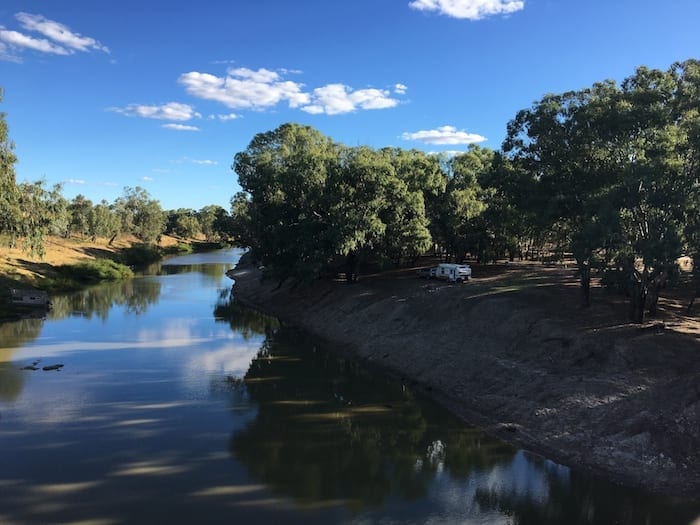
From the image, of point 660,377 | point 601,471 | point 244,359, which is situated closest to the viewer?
point 601,471

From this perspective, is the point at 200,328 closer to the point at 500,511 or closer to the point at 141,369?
the point at 141,369

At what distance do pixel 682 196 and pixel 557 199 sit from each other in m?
7.46

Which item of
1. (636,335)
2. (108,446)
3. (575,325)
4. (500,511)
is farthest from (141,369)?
(636,335)

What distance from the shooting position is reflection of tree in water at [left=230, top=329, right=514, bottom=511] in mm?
17609

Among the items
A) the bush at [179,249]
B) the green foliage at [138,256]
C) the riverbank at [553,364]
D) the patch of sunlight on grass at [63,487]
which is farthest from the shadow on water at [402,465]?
the bush at [179,249]

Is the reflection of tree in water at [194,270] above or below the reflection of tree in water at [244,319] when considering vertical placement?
above

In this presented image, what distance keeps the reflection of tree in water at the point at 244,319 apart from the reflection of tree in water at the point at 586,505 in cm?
2834

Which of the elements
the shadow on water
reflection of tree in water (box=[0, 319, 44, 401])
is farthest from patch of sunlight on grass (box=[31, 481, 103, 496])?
reflection of tree in water (box=[0, 319, 44, 401])

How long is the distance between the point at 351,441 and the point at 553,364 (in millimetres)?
10717

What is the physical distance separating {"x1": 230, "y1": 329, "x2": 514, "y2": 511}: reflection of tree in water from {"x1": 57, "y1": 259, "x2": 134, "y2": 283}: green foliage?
2213 inches

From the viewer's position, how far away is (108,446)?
19.9 m

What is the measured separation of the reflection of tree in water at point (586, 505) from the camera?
1543 cm

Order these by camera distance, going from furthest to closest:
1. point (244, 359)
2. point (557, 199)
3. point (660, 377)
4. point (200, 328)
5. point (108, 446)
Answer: point (200, 328) → point (244, 359) → point (557, 199) → point (660, 377) → point (108, 446)

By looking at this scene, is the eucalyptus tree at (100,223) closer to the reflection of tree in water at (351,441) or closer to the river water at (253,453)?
the river water at (253,453)
